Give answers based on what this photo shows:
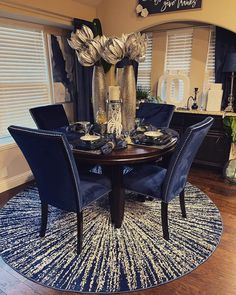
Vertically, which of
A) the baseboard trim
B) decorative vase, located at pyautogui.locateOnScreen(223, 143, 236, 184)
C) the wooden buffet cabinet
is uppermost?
the wooden buffet cabinet

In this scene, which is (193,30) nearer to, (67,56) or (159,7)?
(159,7)

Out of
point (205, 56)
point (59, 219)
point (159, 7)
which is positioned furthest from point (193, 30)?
point (59, 219)

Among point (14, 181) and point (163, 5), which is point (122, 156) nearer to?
→ point (14, 181)

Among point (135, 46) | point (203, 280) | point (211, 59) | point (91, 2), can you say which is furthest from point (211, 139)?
point (91, 2)

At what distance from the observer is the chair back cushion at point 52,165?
156 cm

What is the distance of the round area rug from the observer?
5.59ft

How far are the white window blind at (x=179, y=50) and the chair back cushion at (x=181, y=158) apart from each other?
217cm

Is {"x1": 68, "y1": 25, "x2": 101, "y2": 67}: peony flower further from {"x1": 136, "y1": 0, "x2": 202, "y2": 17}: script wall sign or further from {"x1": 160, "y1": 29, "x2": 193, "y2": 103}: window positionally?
{"x1": 160, "y1": 29, "x2": 193, "y2": 103}: window

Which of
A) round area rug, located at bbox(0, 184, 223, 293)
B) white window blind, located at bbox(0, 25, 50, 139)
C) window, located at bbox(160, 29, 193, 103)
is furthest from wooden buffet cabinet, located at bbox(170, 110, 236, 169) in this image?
white window blind, located at bbox(0, 25, 50, 139)

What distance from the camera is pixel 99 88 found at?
7.88 ft

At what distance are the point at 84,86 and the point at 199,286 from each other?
10.0 feet

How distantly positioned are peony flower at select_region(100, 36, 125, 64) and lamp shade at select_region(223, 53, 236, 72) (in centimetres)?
172

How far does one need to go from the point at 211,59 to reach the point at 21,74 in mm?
2748

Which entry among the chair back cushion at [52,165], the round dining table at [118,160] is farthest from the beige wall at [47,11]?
the round dining table at [118,160]
